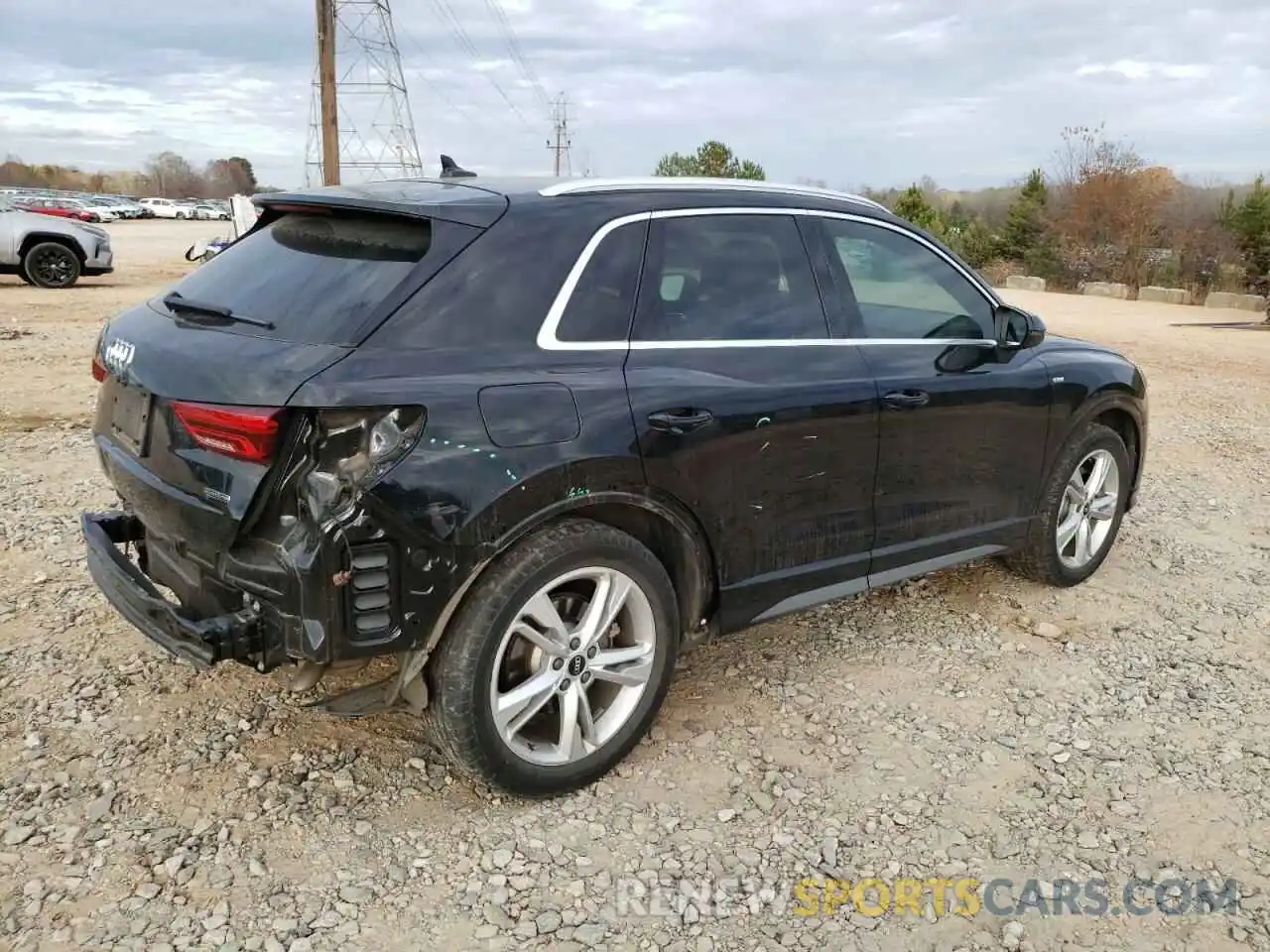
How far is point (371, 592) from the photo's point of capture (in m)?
2.66

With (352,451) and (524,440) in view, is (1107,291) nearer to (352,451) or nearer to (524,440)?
(524,440)

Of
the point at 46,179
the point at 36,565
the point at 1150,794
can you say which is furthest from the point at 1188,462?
the point at 46,179

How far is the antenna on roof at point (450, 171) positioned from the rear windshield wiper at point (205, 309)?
101cm

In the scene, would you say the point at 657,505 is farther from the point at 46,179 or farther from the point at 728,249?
the point at 46,179

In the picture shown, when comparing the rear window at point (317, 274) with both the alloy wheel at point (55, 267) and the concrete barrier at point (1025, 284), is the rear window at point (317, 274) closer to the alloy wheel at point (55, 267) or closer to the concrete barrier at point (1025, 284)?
the alloy wheel at point (55, 267)

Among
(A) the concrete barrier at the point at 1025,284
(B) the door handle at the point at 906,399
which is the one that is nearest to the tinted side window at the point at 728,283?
(B) the door handle at the point at 906,399

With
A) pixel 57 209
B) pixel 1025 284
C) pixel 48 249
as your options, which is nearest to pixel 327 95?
pixel 48 249

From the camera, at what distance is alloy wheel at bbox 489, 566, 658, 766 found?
2975 millimetres

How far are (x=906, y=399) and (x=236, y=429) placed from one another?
233 cm

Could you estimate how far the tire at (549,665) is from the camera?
9.30ft

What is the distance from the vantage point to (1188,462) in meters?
7.45

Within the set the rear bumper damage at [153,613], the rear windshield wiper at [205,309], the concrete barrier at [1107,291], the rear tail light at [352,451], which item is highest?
the concrete barrier at [1107,291]

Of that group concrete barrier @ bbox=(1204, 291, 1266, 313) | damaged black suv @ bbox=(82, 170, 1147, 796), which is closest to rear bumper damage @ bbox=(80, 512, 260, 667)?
damaged black suv @ bbox=(82, 170, 1147, 796)

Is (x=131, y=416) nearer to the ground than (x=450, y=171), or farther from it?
nearer to the ground
